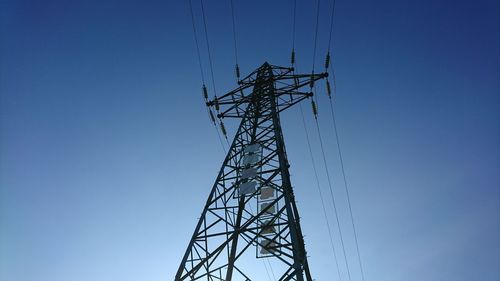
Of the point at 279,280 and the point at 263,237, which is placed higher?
the point at 263,237

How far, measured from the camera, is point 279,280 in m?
8.23

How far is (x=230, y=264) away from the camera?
416 inches

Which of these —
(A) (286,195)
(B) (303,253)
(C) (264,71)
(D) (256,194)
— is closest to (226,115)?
(C) (264,71)

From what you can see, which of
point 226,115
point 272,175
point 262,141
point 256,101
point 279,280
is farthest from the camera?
point 226,115

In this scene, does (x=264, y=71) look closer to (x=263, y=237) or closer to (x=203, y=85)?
(x=203, y=85)

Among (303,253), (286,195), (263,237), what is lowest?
(303,253)

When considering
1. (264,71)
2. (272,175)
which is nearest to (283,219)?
(272,175)

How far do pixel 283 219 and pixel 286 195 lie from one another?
77 centimetres

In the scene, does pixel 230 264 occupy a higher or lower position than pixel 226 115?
lower

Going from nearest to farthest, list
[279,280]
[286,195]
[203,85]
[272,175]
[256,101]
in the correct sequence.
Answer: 1. [279,280]
2. [286,195]
3. [272,175]
4. [256,101]
5. [203,85]

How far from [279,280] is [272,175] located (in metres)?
3.80

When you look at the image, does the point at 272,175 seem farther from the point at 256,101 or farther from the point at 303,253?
the point at 256,101

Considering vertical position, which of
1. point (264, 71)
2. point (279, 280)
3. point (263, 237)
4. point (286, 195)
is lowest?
point (279, 280)

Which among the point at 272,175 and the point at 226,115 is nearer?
the point at 272,175
